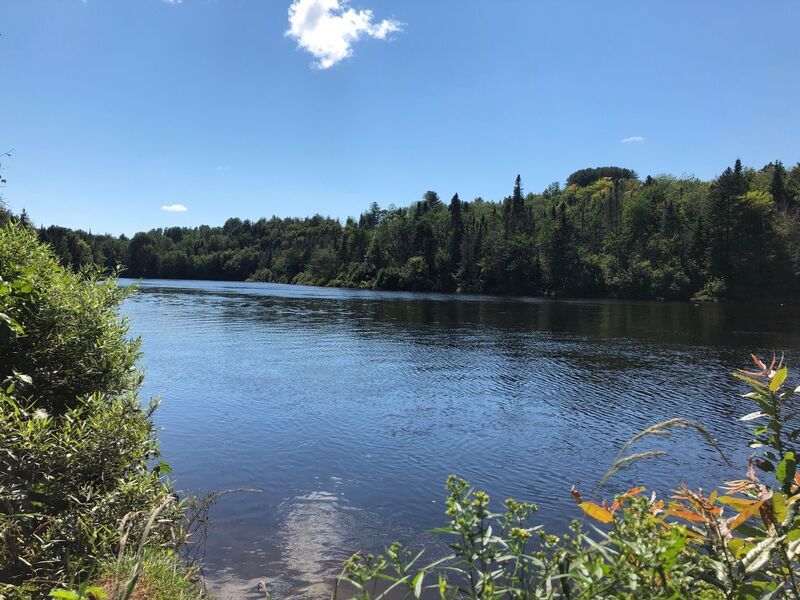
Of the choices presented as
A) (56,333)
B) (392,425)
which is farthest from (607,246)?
(56,333)

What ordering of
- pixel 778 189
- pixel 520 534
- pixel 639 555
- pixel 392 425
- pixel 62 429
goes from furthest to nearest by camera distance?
pixel 778 189 → pixel 392 425 → pixel 62 429 → pixel 520 534 → pixel 639 555

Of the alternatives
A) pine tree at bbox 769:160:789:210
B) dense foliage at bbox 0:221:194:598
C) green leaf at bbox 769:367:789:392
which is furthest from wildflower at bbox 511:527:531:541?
pine tree at bbox 769:160:789:210

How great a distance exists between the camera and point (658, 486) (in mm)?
12469

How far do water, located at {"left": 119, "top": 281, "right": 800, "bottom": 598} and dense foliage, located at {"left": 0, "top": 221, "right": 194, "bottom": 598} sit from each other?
2.82m

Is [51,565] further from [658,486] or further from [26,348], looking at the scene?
[658,486]

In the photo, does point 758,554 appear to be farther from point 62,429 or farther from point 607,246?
point 607,246

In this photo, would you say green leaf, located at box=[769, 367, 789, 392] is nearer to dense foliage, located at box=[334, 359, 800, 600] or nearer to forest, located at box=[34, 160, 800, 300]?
dense foliage, located at box=[334, 359, 800, 600]

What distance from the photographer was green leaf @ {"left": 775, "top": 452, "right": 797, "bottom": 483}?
241 centimetres

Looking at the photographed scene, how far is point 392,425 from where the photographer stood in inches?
667

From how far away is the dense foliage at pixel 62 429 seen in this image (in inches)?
194

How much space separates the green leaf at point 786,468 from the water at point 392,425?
7.14m

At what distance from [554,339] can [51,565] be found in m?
37.6

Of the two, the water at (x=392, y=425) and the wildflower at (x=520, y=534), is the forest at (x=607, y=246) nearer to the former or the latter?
the water at (x=392, y=425)

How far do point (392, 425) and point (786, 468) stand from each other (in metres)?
15.0
